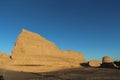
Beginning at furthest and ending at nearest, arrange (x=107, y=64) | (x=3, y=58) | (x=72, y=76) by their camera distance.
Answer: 1. (x=107, y=64)
2. (x=3, y=58)
3. (x=72, y=76)

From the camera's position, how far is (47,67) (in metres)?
56.6

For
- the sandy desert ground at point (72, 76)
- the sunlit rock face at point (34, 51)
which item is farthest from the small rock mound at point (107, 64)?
the sandy desert ground at point (72, 76)

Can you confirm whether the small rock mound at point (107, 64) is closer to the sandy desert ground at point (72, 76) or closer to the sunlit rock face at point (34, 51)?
the sunlit rock face at point (34, 51)

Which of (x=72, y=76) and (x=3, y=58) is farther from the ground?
(x=3, y=58)

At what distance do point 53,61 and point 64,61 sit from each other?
5330 millimetres

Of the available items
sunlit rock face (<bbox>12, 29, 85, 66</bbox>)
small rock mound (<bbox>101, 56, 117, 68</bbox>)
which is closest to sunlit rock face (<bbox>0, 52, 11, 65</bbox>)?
sunlit rock face (<bbox>12, 29, 85, 66</bbox>)

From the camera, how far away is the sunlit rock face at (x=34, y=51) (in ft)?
181

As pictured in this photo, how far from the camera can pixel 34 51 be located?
56.7 meters

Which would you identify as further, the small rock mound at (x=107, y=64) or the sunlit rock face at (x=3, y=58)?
the sunlit rock face at (x=3, y=58)

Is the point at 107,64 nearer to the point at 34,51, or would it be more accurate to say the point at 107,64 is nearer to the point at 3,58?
the point at 34,51

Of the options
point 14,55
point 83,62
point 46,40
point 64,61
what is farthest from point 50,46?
point 83,62

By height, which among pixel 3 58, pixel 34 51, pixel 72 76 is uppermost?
pixel 34 51

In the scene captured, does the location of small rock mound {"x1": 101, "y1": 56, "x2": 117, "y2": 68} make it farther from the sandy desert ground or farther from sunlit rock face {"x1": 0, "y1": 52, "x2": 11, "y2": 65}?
sunlit rock face {"x1": 0, "y1": 52, "x2": 11, "y2": 65}

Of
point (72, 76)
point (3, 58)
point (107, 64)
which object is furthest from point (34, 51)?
point (72, 76)
